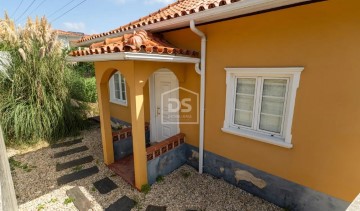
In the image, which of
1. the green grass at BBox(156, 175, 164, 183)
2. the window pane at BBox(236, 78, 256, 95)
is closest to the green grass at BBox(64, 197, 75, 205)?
the green grass at BBox(156, 175, 164, 183)

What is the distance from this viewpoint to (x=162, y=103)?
6.98 meters

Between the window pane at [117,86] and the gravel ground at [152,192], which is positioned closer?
the gravel ground at [152,192]

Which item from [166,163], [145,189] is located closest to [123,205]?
[145,189]

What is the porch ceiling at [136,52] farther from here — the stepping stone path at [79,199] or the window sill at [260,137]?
the stepping stone path at [79,199]

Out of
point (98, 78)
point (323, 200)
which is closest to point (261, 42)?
point (323, 200)

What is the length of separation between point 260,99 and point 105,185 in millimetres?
5034

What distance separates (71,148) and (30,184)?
2343mm

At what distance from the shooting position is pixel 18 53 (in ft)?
23.8

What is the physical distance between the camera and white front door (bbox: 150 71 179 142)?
649 cm

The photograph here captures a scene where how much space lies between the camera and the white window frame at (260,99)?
150 inches

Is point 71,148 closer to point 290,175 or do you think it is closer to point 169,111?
point 169,111

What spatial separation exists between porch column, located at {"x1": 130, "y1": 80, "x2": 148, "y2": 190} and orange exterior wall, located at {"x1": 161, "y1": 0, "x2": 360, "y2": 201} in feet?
8.14

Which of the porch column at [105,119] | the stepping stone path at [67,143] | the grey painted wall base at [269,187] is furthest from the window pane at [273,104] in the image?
the stepping stone path at [67,143]

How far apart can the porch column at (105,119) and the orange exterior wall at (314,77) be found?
386 centimetres
